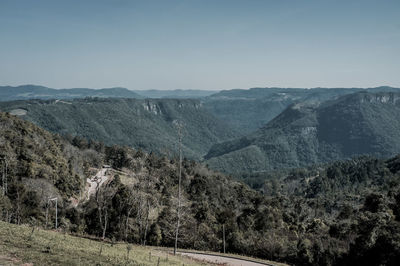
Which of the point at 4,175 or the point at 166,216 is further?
the point at 4,175

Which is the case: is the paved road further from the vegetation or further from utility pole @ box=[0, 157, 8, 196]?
utility pole @ box=[0, 157, 8, 196]

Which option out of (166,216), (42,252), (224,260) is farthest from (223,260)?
(42,252)

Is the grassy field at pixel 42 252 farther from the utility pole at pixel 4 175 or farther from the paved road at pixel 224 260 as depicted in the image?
the utility pole at pixel 4 175

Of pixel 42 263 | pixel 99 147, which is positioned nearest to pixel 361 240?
pixel 42 263

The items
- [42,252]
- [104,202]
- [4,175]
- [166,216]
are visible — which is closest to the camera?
[42,252]

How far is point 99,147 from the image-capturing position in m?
108

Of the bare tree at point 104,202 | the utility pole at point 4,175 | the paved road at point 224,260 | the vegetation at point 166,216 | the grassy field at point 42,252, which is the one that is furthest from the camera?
the utility pole at point 4,175

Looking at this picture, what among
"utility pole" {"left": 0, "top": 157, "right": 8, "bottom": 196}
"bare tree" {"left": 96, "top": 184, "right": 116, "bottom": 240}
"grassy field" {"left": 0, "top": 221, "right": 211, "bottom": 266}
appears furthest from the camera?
"utility pole" {"left": 0, "top": 157, "right": 8, "bottom": 196}

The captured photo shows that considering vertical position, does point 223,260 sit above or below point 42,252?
below

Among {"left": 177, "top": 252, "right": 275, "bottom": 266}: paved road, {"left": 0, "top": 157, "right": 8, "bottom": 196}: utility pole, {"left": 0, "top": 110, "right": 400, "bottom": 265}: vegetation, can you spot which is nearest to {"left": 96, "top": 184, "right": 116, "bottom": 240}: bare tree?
{"left": 0, "top": 110, "right": 400, "bottom": 265}: vegetation

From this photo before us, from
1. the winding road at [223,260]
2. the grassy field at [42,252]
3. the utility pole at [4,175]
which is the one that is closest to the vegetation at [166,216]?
the utility pole at [4,175]

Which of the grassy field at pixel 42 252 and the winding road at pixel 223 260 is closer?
the grassy field at pixel 42 252

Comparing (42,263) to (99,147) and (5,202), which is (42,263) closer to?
(5,202)

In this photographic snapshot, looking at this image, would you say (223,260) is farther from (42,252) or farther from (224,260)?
(42,252)
